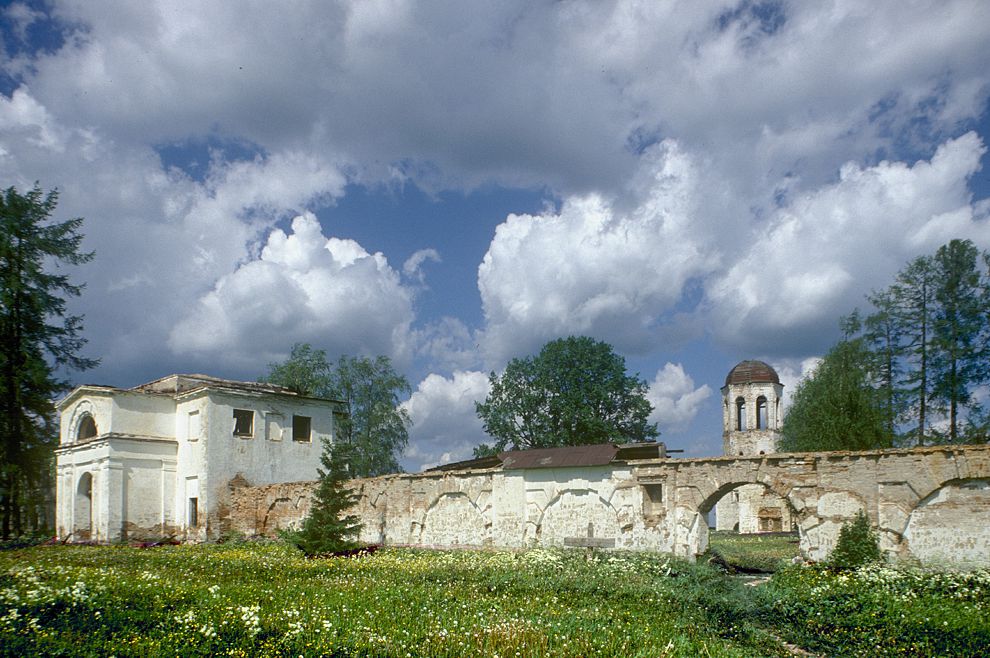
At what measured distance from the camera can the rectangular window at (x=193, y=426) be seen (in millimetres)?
32584

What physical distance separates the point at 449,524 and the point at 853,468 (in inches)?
482

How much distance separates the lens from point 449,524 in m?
24.4

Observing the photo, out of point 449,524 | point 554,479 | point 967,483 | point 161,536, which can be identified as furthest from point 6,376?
point 967,483

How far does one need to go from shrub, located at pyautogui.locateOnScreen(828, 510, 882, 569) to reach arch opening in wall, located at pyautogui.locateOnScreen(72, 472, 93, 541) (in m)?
29.9

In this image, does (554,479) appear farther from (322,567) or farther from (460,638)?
(460,638)

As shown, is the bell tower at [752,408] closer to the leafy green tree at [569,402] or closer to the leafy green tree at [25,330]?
the leafy green tree at [569,402]

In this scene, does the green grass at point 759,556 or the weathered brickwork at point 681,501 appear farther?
the green grass at point 759,556

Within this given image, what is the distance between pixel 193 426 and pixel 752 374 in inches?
1473

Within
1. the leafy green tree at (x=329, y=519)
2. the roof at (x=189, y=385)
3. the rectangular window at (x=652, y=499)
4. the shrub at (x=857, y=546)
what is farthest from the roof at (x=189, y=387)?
the shrub at (x=857, y=546)

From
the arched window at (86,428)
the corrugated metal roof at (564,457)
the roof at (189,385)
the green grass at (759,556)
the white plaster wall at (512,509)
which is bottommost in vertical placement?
the green grass at (759,556)

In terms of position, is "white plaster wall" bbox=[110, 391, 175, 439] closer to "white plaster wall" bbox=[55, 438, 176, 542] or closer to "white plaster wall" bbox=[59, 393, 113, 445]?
"white plaster wall" bbox=[59, 393, 113, 445]

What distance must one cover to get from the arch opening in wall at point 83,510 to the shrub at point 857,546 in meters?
29.9

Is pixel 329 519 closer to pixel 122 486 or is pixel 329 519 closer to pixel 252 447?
pixel 252 447

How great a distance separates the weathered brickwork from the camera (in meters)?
16.0
